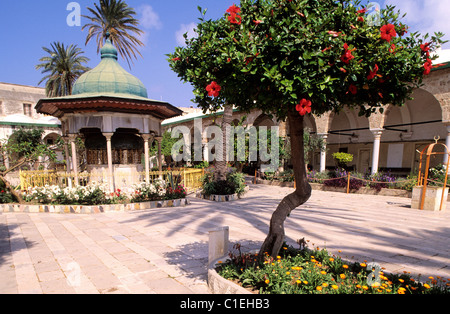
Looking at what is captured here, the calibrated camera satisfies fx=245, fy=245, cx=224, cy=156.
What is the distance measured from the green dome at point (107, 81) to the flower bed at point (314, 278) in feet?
32.6

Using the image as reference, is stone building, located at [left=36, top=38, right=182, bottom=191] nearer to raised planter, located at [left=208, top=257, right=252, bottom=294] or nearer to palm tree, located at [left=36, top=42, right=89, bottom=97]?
raised planter, located at [left=208, top=257, right=252, bottom=294]

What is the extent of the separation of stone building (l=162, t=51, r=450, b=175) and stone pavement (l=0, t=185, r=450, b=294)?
20.3 feet

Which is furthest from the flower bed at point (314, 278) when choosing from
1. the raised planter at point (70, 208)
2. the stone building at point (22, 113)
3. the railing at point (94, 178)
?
the stone building at point (22, 113)

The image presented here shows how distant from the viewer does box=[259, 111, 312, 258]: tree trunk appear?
135 inches

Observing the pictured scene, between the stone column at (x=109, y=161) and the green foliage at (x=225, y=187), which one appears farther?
the green foliage at (x=225, y=187)

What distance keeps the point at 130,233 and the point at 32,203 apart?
18.7 feet

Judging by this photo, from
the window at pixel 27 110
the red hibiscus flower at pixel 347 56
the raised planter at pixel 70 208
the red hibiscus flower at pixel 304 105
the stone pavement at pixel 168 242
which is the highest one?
the window at pixel 27 110

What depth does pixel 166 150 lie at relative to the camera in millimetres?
26375

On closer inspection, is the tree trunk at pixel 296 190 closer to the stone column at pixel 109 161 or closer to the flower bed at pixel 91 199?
the flower bed at pixel 91 199

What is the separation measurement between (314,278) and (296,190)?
114 cm

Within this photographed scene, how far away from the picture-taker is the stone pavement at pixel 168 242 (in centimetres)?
380

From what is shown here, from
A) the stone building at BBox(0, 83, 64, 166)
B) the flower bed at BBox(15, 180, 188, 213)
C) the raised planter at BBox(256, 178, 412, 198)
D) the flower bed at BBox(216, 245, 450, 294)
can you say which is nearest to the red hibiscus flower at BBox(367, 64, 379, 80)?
the flower bed at BBox(216, 245, 450, 294)

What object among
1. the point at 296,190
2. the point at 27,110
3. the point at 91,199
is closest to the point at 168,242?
the point at 296,190
